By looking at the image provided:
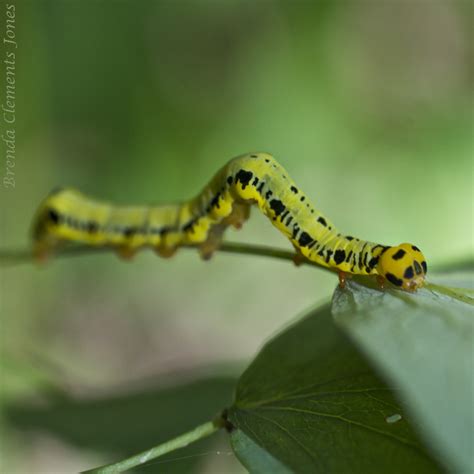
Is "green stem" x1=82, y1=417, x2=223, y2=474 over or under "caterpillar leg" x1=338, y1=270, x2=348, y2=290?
under

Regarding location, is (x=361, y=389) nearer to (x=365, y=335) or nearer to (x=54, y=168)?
(x=365, y=335)

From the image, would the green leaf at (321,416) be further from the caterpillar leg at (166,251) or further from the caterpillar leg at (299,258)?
the caterpillar leg at (166,251)

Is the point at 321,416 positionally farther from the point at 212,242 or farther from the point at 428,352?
the point at 212,242

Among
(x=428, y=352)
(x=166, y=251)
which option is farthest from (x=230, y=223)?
(x=428, y=352)

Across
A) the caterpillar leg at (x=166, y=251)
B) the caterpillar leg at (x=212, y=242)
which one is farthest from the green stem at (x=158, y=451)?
the caterpillar leg at (x=166, y=251)

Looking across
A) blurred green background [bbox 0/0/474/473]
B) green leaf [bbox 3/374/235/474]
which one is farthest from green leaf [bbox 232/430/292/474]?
blurred green background [bbox 0/0/474/473]

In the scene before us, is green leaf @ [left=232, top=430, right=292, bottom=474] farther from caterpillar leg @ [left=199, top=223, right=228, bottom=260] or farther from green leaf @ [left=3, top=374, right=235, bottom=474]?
green leaf @ [left=3, top=374, right=235, bottom=474]
